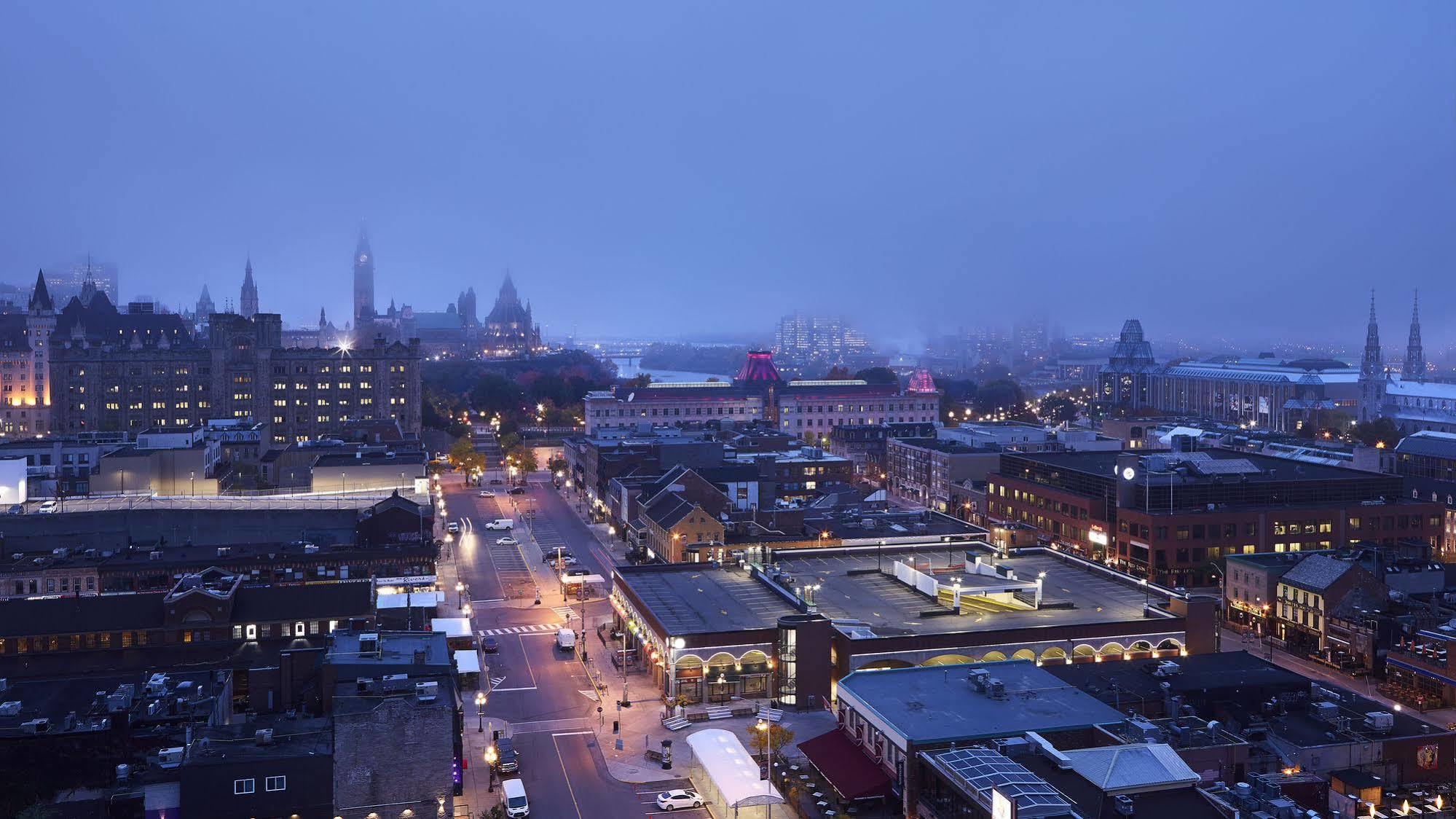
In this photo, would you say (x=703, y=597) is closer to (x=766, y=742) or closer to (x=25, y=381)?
(x=766, y=742)

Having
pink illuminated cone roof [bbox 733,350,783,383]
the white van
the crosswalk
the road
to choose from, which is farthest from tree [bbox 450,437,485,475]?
the white van

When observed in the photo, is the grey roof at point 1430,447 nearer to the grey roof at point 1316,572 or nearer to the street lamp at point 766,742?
the grey roof at point 1316,572

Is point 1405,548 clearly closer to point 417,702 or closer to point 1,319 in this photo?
point 417,702

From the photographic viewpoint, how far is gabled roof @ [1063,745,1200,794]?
2930 centimetres

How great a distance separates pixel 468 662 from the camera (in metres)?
49.1

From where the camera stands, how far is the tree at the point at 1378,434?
123000 mm

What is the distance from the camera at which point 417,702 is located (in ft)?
109

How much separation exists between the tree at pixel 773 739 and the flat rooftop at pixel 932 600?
7.89 meters

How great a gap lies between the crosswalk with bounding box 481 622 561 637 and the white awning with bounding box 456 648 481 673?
5.79m

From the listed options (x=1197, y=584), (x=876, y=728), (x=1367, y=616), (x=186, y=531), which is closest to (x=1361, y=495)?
(x=1197, y=584)

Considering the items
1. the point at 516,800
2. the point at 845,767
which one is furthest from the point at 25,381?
the point at 845,767

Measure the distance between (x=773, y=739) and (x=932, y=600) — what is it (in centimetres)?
1609

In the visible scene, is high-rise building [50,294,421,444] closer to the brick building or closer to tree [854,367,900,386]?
tree [854,367,900,386]

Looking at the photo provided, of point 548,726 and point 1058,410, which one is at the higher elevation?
point 1058,410
